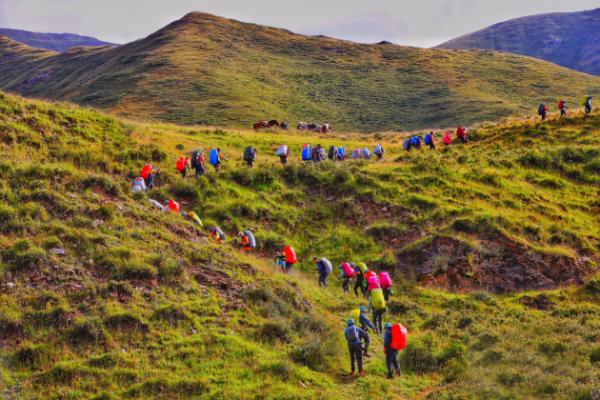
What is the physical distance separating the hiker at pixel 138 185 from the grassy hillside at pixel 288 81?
37.1m

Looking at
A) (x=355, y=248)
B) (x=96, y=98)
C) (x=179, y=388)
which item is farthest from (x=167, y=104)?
(x=179, y=388)

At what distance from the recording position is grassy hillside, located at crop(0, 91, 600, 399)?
38.2ft

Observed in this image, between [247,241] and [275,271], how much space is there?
2776mm

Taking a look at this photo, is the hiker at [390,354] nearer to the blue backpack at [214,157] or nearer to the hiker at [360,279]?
the hiker at [360,279]

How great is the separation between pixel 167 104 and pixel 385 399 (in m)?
60.1

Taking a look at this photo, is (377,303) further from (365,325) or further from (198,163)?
(198,163)

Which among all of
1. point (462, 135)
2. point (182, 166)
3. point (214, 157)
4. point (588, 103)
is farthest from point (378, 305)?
point (588, 103)

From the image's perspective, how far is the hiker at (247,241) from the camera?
19938mm

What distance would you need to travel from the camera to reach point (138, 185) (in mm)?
21219

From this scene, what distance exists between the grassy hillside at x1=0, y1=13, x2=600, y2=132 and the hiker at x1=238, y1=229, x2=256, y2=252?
3938cm

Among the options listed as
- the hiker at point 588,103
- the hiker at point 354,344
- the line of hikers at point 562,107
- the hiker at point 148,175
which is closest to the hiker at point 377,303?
the hiker at point 354,344

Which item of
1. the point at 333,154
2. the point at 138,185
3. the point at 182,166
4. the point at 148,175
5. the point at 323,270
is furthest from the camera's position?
the point at 333,154

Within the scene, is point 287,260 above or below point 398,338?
above

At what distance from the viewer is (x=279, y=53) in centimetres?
9644
